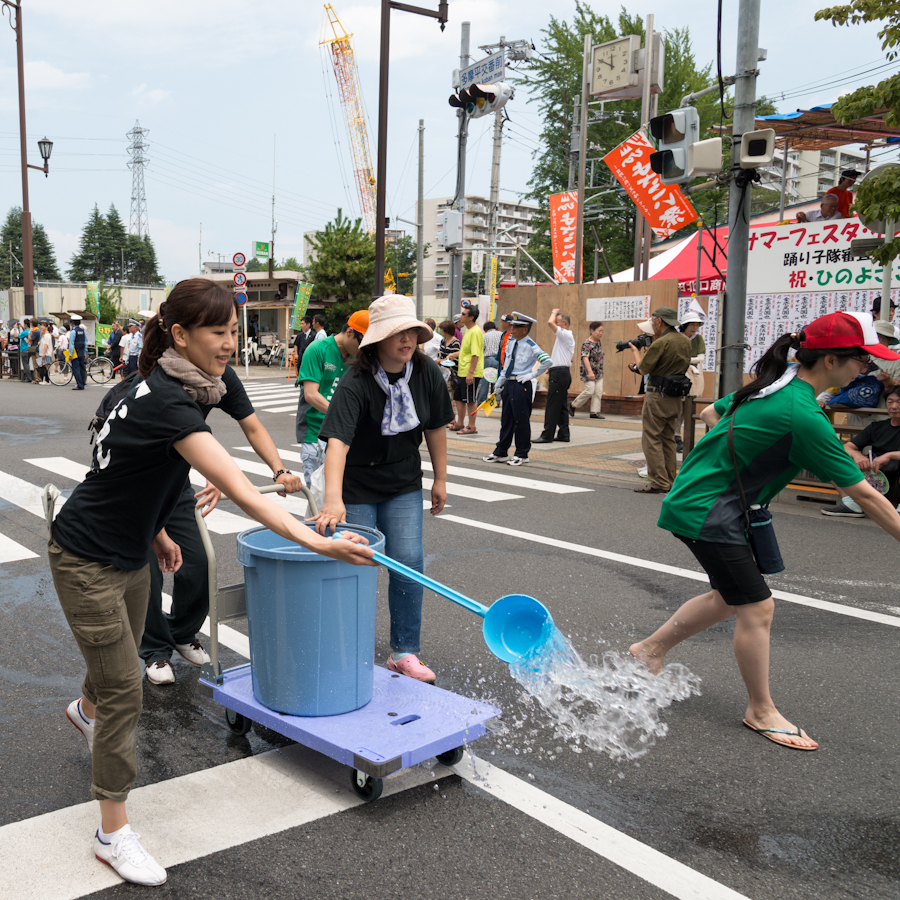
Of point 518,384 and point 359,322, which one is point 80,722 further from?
point 518,384

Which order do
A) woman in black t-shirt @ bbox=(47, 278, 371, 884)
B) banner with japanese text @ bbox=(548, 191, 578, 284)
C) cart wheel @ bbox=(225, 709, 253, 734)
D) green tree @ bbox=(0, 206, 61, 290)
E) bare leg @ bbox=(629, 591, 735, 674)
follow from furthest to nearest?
green tree @ bbox=(0, 206, 61, 290), banner with japanese text @ bbox=(548, 191, 578, 284), bare leg @ bbox=(629, 591, 735, 674), cart wheel @ bbox=(225, 709, 253, 734), woman in black t-shirt @ bbox=(47, 278, 371, 884)

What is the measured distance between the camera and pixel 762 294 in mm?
13391

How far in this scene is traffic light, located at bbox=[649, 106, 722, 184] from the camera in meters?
9.25

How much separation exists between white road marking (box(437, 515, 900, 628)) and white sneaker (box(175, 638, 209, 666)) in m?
3.38

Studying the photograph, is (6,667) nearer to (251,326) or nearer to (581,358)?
(581,358)

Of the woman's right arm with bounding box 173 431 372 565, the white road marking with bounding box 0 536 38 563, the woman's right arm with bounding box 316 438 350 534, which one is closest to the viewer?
the woman's right arm with bounding box 173 431 372 565

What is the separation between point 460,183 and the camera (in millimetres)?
19969

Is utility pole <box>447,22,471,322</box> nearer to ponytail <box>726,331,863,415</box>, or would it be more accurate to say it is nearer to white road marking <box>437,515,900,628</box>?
white road marking <box>437,515,900,628</box>

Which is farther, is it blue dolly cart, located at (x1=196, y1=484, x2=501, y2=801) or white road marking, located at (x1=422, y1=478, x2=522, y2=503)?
white road marking, located at (x1=422, y1=478, x2=522, y2=503)

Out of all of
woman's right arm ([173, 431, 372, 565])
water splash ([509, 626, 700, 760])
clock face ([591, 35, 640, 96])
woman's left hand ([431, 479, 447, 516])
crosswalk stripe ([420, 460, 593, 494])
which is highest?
clock face ([591, 35, 640, 96])

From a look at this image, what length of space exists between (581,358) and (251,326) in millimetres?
29769

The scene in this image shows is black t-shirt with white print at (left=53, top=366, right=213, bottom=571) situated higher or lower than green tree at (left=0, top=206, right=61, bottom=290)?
lower

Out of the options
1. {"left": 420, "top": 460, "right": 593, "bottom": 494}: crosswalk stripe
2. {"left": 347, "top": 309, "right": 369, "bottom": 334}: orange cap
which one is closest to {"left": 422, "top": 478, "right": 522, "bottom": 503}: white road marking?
{"left": 420, "top": 460, "right": 593, "bottom": 494}: crosswalk stripe

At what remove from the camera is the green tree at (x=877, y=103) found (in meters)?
7.73
